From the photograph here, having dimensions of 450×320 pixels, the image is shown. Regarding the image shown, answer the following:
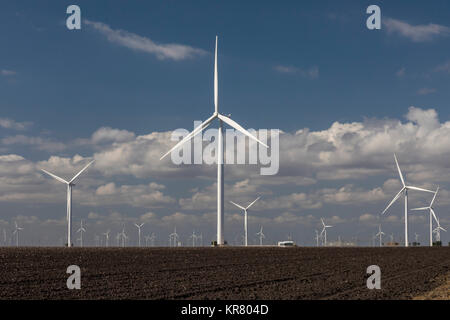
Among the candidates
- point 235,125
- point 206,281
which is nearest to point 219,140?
point 235,125

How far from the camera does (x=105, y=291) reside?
3619 cm

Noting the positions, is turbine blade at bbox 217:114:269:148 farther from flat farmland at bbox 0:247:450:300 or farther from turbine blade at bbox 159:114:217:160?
flat farmland at bbox 0:247:450:300

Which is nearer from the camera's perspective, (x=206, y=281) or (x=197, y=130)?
(x=206, y=281)

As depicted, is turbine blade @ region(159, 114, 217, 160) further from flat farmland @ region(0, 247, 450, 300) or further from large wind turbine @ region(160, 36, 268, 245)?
flat farmland @ region(0, 247, 450, 300)

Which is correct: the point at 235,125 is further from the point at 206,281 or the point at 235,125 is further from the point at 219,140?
the point at 206,281

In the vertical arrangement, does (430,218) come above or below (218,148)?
below

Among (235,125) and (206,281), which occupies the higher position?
(235,125)

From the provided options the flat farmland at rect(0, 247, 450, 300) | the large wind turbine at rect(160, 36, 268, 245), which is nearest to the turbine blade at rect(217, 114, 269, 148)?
the large wind turbine at rect(160, 36, 268, 245)

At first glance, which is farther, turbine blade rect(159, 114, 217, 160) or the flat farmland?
turbine blade rect(159, 114, 217, 160)

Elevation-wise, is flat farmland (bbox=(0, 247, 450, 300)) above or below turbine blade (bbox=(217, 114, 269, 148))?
below
